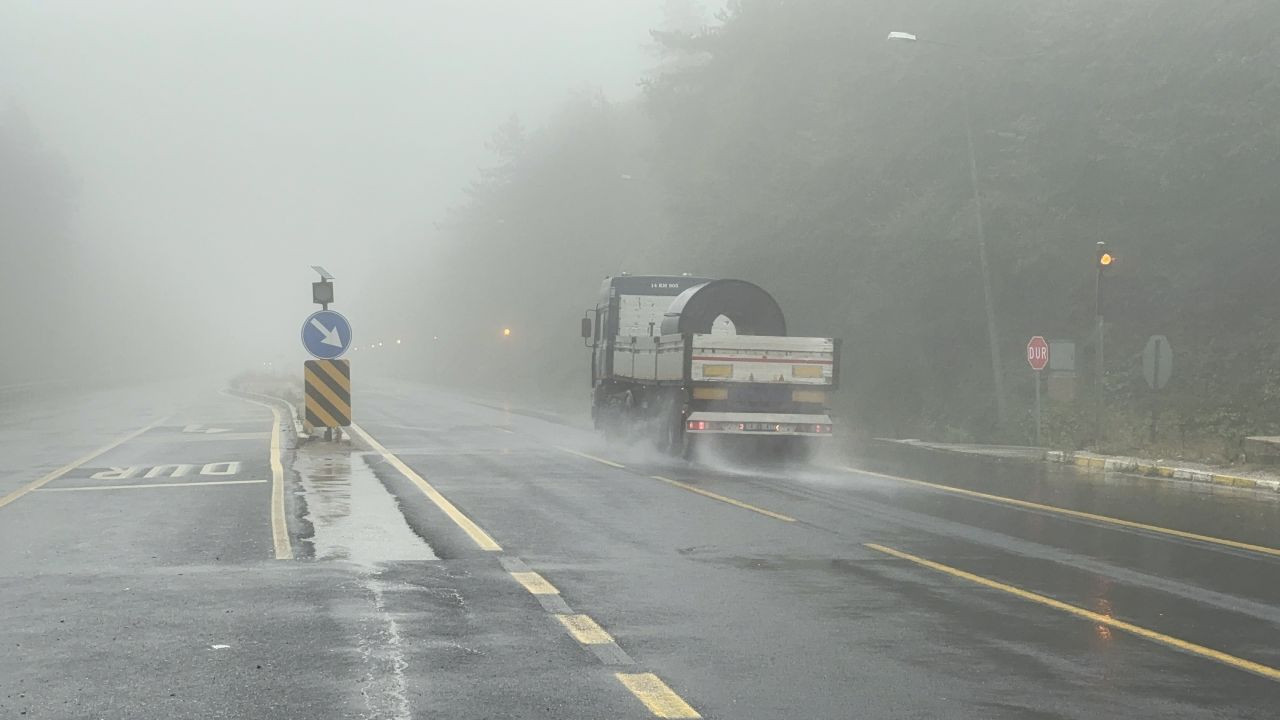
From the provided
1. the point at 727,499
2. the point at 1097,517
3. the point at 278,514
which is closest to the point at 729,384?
the point at 727,499

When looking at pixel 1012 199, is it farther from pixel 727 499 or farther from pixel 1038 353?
pixel 727 499

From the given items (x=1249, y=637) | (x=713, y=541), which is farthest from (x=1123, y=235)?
(x=1249, y=637)

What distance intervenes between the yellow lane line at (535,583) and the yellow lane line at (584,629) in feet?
2.97

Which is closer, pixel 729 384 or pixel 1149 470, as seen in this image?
pixel 1149 470

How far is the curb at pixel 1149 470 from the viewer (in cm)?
1875

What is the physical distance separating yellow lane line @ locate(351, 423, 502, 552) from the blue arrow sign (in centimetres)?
192

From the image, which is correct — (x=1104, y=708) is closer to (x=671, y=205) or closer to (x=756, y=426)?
(x=756, y=426)

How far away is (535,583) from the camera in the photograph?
32.6ft

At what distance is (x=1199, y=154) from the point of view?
94.8 ft

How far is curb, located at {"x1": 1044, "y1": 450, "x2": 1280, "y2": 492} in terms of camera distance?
738 inches

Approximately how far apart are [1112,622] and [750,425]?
1296 cm

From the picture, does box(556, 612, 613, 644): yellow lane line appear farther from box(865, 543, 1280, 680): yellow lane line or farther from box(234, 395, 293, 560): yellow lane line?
box(234, 395, 293, 560): yellow lane line

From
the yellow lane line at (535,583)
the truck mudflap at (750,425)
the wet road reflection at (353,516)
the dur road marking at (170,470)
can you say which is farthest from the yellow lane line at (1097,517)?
the dur road marking at (170,470)

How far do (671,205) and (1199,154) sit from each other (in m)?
27.9
